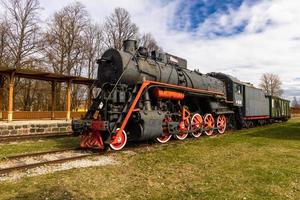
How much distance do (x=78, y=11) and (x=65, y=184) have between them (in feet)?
133

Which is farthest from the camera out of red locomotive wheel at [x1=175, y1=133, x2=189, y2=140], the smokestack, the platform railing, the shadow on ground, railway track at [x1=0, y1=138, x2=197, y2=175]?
the platform railing

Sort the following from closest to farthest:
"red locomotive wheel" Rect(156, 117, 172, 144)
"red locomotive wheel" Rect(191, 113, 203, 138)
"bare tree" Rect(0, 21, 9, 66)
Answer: "red locomotive wheel" Rect(156, 117, 172, 144) → "red locomotive wheel" Rect(191, 113, 203, 138) → "bare tree" Rect(0, 21, 9, 66)

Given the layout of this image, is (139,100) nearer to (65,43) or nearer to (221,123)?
(221,123)

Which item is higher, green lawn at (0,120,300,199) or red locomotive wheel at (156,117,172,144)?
red locomotive wheel at (156,117,172,144)

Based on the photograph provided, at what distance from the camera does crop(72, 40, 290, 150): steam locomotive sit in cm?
1040

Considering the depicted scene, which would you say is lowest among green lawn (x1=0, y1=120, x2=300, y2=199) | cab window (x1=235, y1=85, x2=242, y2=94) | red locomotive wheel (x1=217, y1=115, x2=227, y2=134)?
green lawn (x1=0, y1=120, x2=300, y2=199)

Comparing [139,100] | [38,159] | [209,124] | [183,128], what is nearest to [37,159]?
[38,159]

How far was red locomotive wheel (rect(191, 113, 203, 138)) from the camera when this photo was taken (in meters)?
14.3

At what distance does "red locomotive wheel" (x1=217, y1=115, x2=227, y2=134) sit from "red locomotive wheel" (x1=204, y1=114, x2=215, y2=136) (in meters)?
0.92

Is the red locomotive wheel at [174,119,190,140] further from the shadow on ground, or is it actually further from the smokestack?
the shadow on ground

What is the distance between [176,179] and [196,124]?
8060mm

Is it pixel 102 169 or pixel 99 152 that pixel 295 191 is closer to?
pixel 102 169

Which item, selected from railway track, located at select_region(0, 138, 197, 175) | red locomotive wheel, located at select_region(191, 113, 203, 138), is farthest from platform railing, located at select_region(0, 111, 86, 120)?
railway track, located at select_region(0, 138, 197, 175)

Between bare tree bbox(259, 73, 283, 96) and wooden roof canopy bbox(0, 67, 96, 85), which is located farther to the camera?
bare tree bbox(259, 73, 283, 96)
